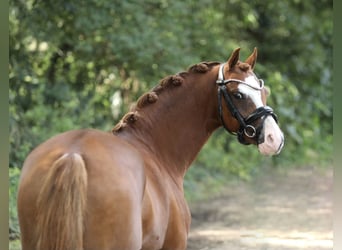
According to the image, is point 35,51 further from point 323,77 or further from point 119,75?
point 323,77

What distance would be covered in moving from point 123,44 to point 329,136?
704cm

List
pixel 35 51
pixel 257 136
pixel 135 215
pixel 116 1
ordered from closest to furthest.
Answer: pixel 135 215 < pixel 257 136 < pixel 116 1 < pixel 35 51

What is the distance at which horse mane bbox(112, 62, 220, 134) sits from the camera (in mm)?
3926

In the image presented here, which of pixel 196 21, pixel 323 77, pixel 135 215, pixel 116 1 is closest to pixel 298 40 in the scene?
pixel 323 77

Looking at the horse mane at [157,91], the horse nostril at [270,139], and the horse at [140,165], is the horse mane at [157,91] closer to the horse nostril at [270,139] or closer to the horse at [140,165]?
the horse at [140,165]

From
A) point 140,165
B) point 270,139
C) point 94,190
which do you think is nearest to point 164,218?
point 140,165

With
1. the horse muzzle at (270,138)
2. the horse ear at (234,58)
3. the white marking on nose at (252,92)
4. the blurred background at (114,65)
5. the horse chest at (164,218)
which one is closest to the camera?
the horse chest at (164,218)

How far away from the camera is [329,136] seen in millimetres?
14445

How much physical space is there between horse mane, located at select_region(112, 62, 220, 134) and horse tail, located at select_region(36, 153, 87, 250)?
1052 mm

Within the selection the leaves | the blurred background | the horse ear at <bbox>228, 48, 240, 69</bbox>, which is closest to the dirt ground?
the blurred background

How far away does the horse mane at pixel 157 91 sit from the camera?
3.93m

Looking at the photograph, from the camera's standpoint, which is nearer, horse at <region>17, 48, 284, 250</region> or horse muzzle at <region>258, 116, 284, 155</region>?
horse at <region>17, 48, 284, 250</region>

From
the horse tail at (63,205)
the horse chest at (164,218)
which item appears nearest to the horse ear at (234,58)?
the horse chest at (164,218)

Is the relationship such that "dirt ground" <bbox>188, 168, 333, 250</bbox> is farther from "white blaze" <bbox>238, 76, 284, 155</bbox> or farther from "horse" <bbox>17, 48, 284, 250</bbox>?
"white blaze" <bbox>238, 76, 284, 155</bbox>
